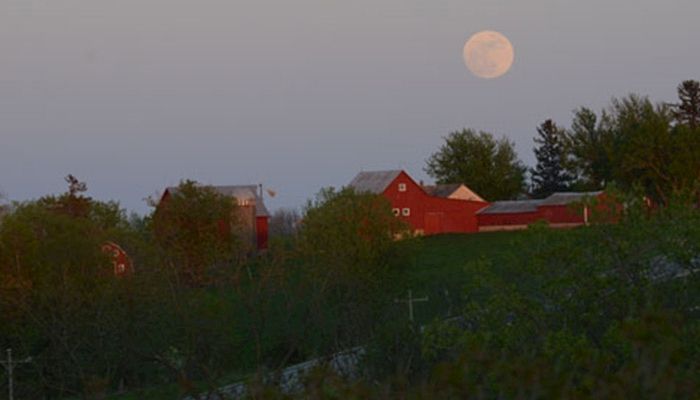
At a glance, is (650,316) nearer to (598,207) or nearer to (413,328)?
(598,207)

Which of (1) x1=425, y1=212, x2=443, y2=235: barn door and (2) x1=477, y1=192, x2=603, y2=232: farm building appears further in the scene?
(1) x1=425, y1=212, x2=443, y2=235: barn door

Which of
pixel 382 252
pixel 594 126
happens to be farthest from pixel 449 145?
pixel 382 252

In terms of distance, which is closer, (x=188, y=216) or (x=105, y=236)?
(x=105, y=236)

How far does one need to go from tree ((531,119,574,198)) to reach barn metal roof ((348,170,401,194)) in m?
23.0

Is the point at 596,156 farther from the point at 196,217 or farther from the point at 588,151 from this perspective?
the point at 196,217

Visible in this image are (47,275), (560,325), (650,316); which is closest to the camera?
(650,316)

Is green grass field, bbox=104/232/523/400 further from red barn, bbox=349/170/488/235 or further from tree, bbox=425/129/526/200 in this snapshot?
tree, bbox=425/129/526/200

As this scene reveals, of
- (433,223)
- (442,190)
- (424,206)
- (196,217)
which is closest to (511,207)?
(433,223)

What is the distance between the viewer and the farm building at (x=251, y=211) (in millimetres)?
86500

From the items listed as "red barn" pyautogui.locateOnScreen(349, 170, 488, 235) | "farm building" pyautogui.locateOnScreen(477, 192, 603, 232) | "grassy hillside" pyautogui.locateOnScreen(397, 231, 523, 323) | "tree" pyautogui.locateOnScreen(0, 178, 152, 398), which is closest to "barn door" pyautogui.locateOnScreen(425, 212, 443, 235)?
"red barn" pyautogui.locateOnScreen(349, 170, 488, 235)

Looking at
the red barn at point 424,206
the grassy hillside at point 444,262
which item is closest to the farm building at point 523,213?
the red barn at point 424,206

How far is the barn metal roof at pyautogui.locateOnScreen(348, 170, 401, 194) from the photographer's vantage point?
92525 mm

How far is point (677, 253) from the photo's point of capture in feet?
59.9

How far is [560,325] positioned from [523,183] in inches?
3938
